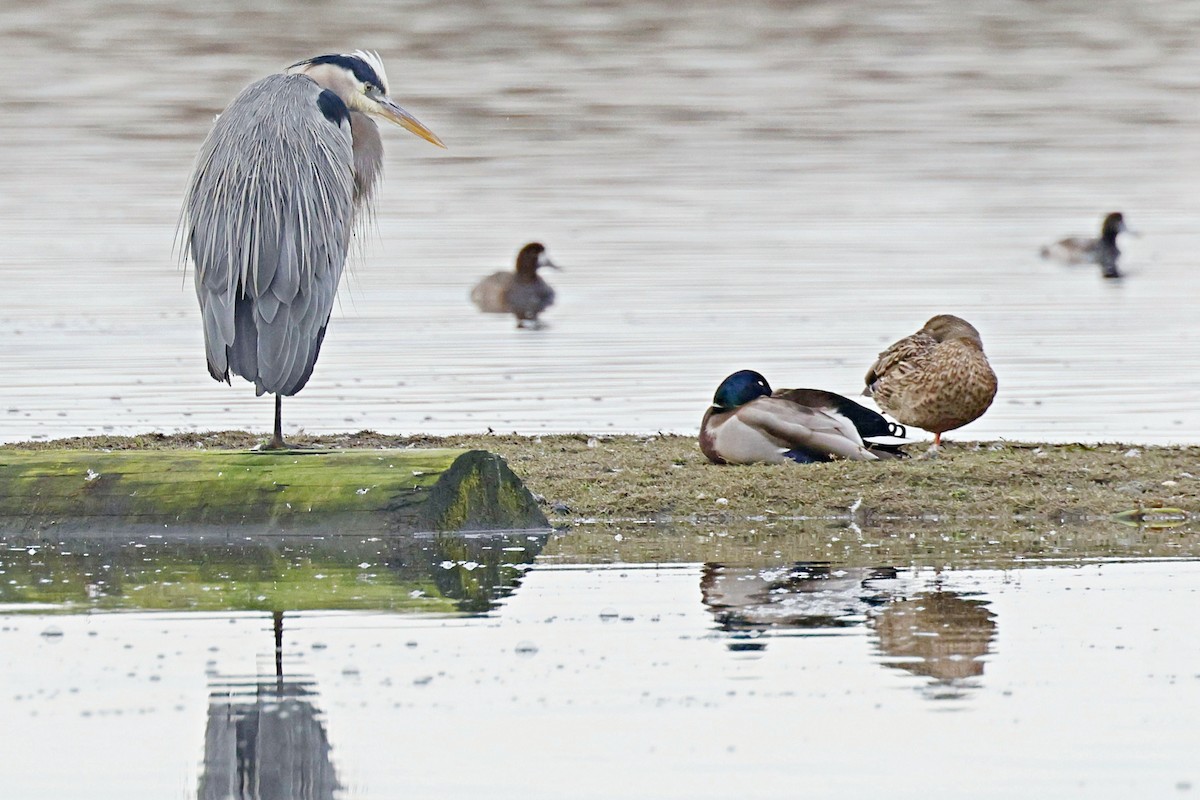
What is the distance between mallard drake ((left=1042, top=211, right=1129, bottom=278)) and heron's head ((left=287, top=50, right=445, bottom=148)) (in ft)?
53.3

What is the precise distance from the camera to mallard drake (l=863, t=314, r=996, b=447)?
10953 mm

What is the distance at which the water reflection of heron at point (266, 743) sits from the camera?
5246mm

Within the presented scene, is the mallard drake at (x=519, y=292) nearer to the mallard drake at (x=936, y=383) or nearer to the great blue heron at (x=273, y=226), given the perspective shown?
the mallard drake at (x=936, y=383)

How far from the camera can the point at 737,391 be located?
1066 centimetres

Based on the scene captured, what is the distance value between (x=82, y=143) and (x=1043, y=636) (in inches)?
1324

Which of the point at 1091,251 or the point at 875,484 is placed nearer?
the point at 875,484

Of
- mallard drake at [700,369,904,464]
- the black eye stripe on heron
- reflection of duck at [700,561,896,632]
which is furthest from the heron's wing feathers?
reflection of duck at [700,561,896,632]

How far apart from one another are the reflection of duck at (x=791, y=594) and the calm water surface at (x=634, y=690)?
2cm

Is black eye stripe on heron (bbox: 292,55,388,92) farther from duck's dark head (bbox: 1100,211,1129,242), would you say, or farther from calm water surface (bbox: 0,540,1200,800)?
duck's dark head (bbox: 1100,211,1129,242)

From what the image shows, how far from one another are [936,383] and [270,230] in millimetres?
3425

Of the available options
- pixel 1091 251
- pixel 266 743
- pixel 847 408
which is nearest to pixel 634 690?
pixel 266 743

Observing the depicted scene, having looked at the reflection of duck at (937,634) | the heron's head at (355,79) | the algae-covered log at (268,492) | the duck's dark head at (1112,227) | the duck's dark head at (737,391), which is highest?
the heron's head at (355,79)

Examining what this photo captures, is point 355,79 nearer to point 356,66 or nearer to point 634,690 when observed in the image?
point 356,66

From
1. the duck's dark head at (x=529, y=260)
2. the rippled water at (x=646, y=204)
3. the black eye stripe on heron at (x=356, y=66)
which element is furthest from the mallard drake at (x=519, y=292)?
the black eye stripe on heron at (x=356, y=66)
